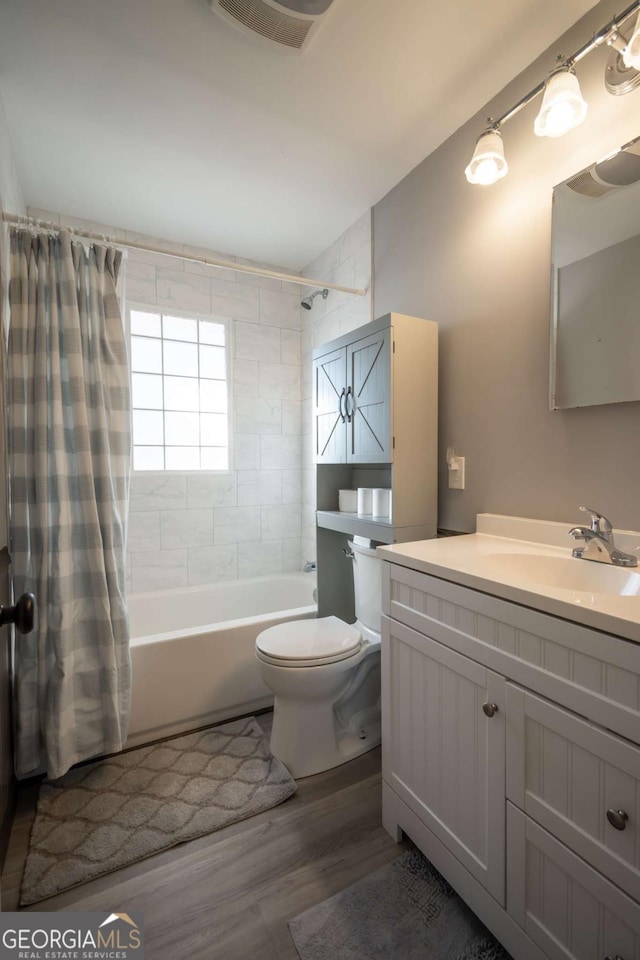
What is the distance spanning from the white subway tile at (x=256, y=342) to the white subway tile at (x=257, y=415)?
0.98 ft

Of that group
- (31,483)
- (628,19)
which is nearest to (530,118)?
(628,19)

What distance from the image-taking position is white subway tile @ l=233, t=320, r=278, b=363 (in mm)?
2807

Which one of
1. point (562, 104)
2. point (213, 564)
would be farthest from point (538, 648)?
point (213, 564)

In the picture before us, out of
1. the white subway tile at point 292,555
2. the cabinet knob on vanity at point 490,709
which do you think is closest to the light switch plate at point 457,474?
the cabinet knob on vanity at point 490,709

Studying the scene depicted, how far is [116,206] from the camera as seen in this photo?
7.27 ft

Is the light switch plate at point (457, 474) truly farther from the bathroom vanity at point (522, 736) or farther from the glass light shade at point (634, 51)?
the glass light shade at point (634, 51)

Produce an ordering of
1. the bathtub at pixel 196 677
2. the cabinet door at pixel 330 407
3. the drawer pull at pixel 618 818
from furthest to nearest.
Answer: the cabinet door at pixel 330 407, the bathtub at pixel 196 677, the drawer pull at pixel 618 818

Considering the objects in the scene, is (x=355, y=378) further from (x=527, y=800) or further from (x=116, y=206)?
(x=116, y=206)

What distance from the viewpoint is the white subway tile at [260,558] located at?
2.84m

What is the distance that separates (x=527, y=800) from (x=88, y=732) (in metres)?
1.53

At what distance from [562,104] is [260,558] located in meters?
2.61

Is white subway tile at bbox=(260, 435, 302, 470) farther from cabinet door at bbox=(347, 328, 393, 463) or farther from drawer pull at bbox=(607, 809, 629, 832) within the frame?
drawer pull at bbox=(607, 809, 629, 832)

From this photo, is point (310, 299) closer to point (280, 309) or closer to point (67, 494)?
point (280, 309)

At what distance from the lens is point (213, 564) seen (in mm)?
2732
